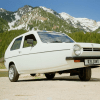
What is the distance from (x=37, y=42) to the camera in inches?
277

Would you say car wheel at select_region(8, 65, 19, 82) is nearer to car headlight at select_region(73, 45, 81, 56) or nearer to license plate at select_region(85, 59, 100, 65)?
car headlight at select_region(73, 45, 81, 56)

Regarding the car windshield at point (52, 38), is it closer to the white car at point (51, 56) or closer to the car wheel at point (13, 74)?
the white car at point (51, 56)

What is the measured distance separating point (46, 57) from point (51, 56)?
0.71ft

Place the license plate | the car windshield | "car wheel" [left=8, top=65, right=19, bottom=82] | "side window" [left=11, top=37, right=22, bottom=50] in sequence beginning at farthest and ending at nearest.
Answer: "side window" [left=11, top=37, right=22, bottom=50] < "car wheel" [left=8, top=65, right=19, bottom=82] < the car windshield < the license plate

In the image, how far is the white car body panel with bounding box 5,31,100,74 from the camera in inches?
245

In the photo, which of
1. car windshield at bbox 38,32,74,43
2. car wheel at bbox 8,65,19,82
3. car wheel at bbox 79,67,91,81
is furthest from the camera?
car wheel at bbox 8,65,19,82

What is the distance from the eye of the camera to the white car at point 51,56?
617cm
